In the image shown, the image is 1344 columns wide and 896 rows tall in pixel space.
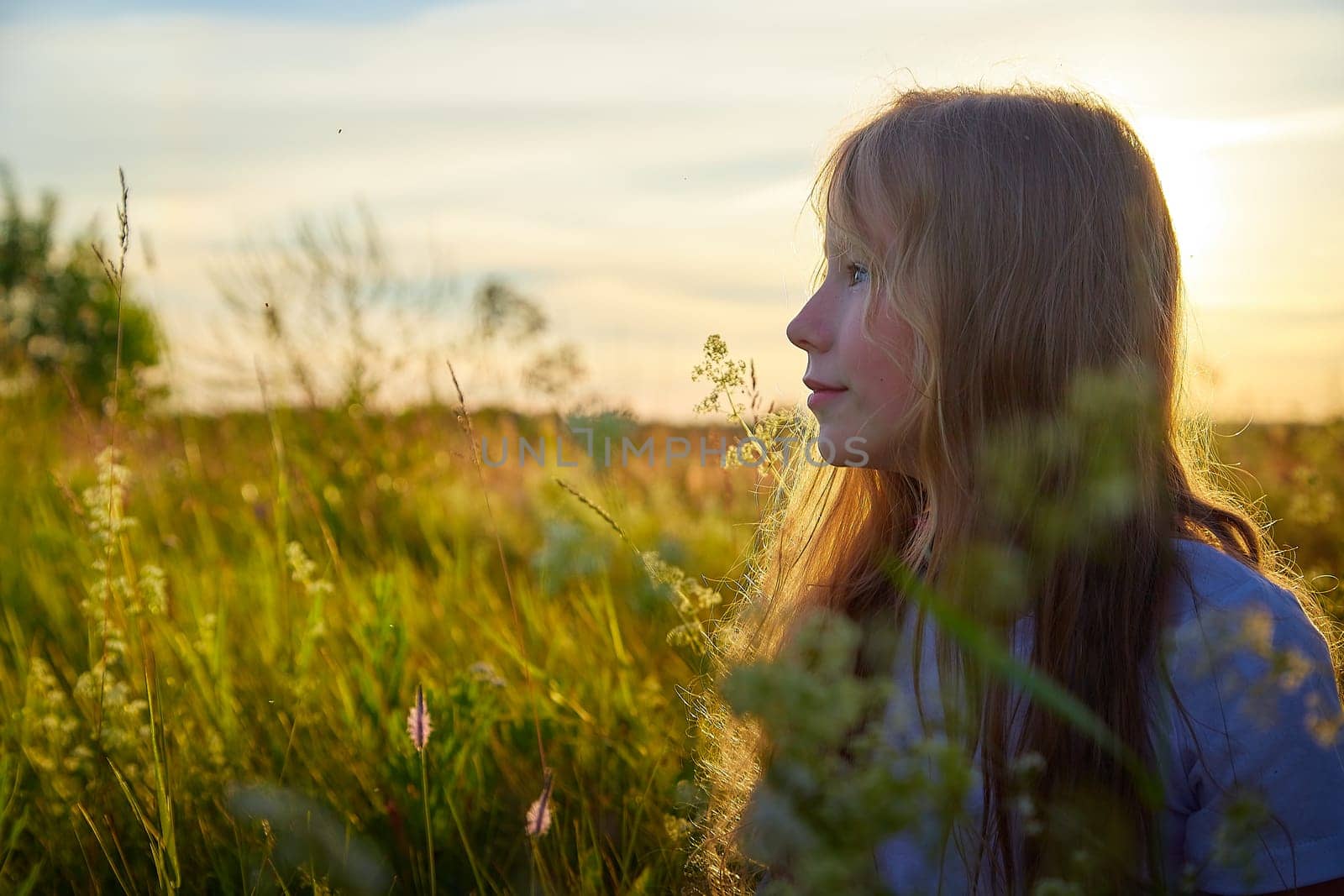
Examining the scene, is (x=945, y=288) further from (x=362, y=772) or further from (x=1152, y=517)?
(x=362, y=772)

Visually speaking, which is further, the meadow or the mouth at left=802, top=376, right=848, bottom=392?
the meadow

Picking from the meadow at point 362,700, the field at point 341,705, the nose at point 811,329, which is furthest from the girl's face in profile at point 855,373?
the field at point 341,705

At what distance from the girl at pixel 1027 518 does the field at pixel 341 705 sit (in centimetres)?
36

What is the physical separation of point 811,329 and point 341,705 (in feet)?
5.01

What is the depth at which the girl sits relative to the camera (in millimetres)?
1188

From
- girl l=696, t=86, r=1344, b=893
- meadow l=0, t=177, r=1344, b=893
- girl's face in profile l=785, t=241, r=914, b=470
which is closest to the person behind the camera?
girl l=696, t=86, r=1344, b=893

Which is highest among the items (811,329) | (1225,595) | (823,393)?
(811,329)

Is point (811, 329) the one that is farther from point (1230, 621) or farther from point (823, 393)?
point (1230, 621)

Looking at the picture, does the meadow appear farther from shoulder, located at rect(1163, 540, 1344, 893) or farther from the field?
shoulder, located at rect(1163, 540, 1344, 893)

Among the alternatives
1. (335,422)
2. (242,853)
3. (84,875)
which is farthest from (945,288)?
(335,422)

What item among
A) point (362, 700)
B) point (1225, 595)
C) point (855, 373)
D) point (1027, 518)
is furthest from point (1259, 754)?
point (362, 700)

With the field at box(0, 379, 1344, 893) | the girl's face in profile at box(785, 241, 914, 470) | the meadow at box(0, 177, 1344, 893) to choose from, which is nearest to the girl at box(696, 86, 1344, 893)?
the girl's face in profile at box(785, 241, 914, 470)

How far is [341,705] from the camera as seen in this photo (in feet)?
8.14

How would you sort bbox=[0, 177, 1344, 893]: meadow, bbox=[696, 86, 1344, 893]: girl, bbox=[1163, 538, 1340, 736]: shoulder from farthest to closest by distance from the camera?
bbox=[0, 177, 1344, 893]: meadow < bbox=[696, 86, 1344, 893]: girl < bbox=[1163, 538, 1340, 736]: shoulder
